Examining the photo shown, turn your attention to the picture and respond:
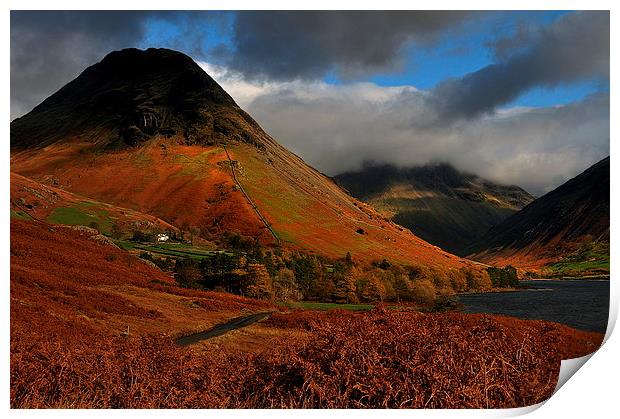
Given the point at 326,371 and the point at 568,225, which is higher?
the point at 568,225

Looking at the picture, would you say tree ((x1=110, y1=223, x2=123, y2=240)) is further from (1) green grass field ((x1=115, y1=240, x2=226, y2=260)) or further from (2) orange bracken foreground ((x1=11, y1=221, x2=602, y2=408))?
(2) orange bracken foreground ((x1=11, y1=221, x2=602, y2=408))

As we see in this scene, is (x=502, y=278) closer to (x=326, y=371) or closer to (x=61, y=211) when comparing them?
(x=61, y=211)

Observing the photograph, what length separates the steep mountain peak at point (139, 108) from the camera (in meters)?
108

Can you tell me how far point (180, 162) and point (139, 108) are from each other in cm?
2382

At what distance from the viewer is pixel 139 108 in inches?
4481

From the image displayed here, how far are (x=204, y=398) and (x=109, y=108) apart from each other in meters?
119

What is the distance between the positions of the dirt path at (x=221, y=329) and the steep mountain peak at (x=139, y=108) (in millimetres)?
78787

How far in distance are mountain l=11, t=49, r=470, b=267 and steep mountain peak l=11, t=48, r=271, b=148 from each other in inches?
12.3

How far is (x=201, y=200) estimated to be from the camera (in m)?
83.0

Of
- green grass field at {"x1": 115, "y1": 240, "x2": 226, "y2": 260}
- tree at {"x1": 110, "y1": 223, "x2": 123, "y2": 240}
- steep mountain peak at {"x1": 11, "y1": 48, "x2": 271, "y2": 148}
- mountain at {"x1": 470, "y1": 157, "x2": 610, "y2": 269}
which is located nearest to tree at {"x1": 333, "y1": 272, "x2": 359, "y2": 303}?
green grass field at {"x1": 115, "y1": 240, "x2": 226, "y2": 260}

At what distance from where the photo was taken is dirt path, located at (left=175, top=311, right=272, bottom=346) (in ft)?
78.6

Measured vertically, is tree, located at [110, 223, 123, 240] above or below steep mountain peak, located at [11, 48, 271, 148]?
below

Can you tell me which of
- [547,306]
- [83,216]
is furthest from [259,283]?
[547,306]

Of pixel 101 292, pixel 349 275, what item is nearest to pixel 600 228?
pixel 349 275
